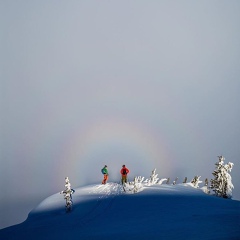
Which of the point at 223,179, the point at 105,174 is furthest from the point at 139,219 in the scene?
the point at 105,174

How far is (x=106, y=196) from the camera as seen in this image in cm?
2186

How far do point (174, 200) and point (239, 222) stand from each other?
18.5ft

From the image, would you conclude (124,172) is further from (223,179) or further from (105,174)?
(223,179)

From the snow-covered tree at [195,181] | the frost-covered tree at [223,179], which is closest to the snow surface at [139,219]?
the frost-covered tree at [223,179]

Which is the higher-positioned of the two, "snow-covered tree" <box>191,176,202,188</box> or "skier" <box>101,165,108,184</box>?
"skier" <box>101,165,108,184</box>

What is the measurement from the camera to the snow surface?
1215 centimetres

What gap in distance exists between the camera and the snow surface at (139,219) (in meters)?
12.1

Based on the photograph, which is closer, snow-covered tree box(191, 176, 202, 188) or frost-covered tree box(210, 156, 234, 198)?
frost-covered tree box(210, 156, 234, 198)

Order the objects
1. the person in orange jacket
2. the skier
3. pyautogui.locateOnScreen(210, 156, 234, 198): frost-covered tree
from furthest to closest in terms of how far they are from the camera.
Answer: the skier → the person in orange jacket → pyautogui.locateOnScreen(210, 156, 234, 198): frost-covered tree

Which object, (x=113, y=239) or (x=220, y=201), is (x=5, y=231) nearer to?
(x=113, y=239)

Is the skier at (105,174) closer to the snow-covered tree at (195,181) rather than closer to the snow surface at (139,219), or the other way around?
the snow surface at (139,219)

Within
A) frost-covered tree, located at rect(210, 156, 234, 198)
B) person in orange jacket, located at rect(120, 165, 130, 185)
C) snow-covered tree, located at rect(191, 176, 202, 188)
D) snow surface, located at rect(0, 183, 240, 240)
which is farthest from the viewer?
snow-covered tree, located at rect(191, 176, 202, 188)

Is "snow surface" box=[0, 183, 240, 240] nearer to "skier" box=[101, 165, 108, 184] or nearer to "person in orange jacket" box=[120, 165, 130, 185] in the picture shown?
"person in orange jacket" box=[120, 165, 130, 185]

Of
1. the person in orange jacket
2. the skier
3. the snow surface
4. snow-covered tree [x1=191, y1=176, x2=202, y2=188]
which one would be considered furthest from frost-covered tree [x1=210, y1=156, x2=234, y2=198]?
the skier
